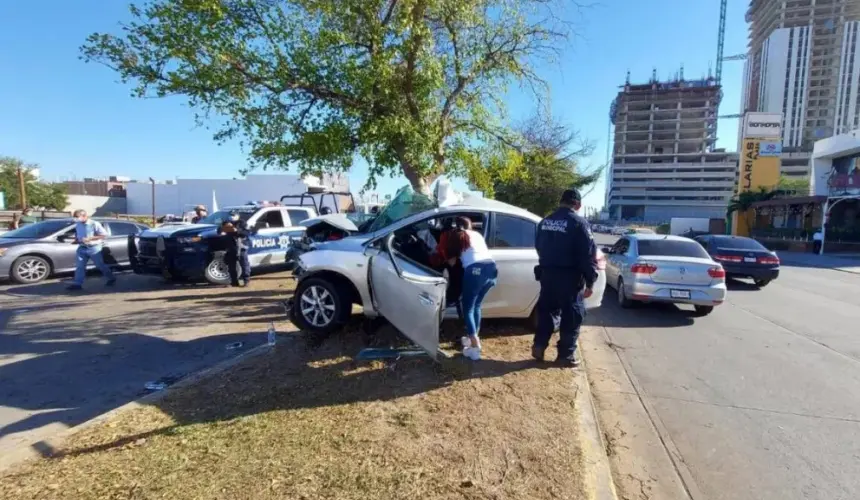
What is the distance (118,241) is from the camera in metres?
11.9

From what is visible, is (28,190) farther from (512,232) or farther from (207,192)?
(512,232)

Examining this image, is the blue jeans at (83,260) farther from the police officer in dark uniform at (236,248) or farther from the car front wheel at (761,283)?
the car front wheel at (761,283)

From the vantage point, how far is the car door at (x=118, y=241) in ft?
37.6

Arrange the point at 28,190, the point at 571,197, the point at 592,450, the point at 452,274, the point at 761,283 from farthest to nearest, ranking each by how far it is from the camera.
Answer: the point at 28,190, the point at 761,283, the point at 452,274, the point at 571,197, the point at 592,450

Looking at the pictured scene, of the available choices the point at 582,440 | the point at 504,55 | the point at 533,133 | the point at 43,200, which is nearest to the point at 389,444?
the point at 582,440

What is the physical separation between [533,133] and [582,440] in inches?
803

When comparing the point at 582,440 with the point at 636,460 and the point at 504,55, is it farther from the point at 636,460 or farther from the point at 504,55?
the point at 504,55

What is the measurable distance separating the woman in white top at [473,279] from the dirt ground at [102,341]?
2907mm

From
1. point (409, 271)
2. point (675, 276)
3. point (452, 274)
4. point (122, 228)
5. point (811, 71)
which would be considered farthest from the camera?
point (811, 71)

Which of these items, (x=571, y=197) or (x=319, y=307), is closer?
(x=571, y=197)

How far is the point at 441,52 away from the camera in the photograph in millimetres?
9836

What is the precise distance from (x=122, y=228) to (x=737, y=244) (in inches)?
687

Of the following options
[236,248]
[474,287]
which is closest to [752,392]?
[474,287]

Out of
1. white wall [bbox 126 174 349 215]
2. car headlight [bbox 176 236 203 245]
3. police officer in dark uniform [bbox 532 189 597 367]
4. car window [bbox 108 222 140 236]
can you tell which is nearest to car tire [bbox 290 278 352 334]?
police officer in dark uniform [bbox 532 189 597 367]
